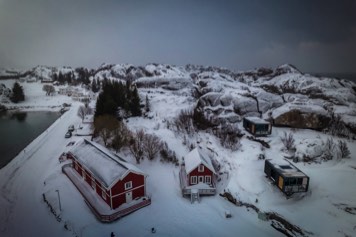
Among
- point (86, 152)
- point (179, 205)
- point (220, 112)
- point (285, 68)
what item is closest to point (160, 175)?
point (179, 205)

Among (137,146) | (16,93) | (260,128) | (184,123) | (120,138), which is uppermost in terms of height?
(16,93)

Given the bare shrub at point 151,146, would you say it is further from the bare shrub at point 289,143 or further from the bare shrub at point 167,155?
the bare shrub at point 289,143

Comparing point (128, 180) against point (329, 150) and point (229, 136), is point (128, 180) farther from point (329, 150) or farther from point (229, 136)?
point (329, 150)

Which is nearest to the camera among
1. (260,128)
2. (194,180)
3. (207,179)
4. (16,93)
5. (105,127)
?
(16,93)

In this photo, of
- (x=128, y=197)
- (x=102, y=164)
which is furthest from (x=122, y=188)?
(x=102, y=164)

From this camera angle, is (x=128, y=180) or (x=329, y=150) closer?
(x=128, y=180)

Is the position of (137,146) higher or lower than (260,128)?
lower

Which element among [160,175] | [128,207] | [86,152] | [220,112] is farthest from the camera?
[220,112]

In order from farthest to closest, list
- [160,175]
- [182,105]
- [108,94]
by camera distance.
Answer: [182,105]
[108,94]
[160,175]

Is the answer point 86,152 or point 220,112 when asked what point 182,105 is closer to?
point 220,112
